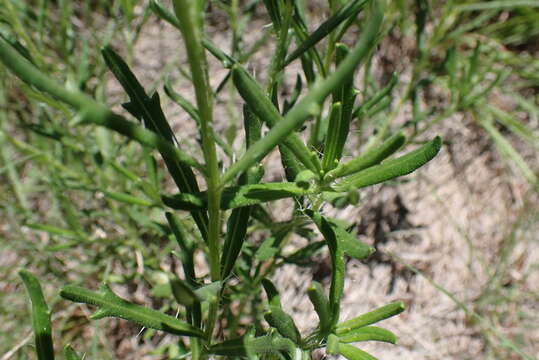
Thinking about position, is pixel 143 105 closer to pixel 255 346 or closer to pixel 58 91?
pixel 58 91

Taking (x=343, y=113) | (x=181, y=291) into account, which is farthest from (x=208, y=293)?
(x=343, y=113)

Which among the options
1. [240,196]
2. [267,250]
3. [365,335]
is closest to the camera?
[240,196]

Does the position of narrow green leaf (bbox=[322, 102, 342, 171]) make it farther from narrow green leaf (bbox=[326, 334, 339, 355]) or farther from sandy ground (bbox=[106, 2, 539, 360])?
sandy ground (bbox=[106, 2, 539, 360])

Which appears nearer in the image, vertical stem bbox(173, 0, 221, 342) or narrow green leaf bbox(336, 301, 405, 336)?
vertical stem bbox(173, 0, 221, 342)

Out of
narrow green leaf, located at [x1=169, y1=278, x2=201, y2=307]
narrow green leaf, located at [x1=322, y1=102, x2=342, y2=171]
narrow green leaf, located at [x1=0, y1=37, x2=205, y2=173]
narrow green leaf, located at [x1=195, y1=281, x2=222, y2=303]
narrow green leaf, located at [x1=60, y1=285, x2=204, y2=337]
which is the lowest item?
narrow green leaf, located at [x1=169, y1=278, x2=201, y2=307]

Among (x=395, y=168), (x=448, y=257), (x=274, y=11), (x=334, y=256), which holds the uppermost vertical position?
(x=448, y=257)

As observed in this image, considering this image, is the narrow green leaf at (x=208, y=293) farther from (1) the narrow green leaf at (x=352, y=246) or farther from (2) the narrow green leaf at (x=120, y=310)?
(1) the narrow green leaf at (x=352, y=246)

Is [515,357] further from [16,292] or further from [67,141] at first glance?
[16,292]

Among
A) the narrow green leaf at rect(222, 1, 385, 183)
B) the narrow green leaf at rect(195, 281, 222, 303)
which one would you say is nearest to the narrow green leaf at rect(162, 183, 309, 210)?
the narrow green leaf at rect(195, 281, 222, 303)
